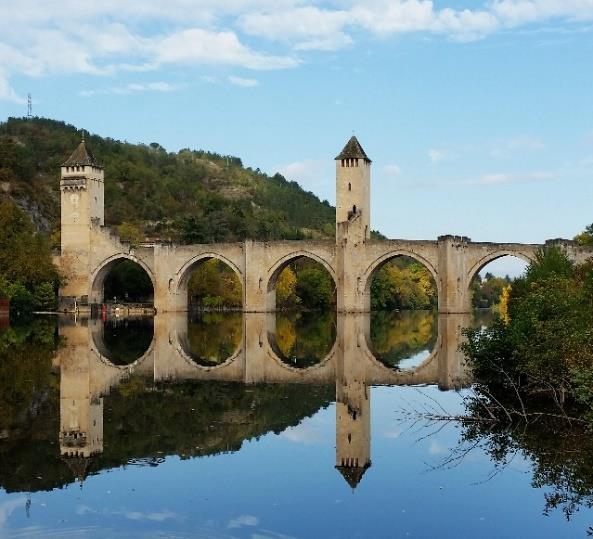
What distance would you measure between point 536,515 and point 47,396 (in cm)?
1114


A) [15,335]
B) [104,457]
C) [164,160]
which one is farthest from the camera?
[164,160]

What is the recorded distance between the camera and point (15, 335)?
1329 inches

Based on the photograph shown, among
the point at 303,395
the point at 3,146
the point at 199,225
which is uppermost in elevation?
the point at 3,146

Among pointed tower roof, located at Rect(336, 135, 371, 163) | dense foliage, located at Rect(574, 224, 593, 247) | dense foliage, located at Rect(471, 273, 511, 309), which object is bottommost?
dense foliage, located at Rect(471, 273, 511, 309)

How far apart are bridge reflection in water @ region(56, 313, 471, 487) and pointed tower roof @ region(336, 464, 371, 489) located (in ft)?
0.04

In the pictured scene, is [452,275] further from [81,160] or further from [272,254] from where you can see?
[81,160]

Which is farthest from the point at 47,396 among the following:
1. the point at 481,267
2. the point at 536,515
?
the point at 481,267

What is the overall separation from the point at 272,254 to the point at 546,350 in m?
41.1

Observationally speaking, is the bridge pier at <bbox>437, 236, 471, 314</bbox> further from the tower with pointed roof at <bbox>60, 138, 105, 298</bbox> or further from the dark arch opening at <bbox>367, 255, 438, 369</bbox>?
the tower with pointed roof at <bbox>60, 138, 105, 298</bbox>

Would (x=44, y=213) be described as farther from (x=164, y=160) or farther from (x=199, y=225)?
(x=164, y=160)

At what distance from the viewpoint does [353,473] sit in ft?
36.1

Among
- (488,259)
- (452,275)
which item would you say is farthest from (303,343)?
(488,259)

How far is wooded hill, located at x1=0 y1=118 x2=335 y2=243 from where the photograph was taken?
7956 centimetres

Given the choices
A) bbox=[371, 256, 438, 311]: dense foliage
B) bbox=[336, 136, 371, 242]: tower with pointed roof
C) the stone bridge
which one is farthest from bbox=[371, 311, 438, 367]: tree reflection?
bbox=[371, 256, 438, 311]: dense foliage
